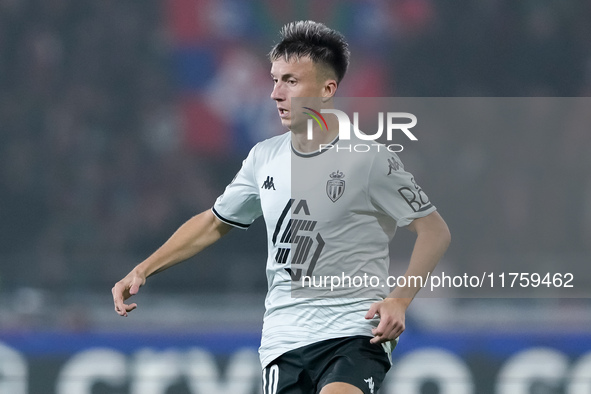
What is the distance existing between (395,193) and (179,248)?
2.87ft

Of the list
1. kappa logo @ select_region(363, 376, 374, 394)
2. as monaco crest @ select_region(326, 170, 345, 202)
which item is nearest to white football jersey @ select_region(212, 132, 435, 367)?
as monaco crest @ select_region(326, 170, 345, 202)

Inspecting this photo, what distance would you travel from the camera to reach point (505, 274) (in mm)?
6750

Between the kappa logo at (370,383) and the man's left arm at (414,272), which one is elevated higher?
the man's left arm at (414,272)

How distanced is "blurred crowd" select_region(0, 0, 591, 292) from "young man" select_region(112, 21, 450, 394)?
11.6 ft

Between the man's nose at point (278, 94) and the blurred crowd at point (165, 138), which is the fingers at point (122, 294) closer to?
the man's nose at point (278, 94)

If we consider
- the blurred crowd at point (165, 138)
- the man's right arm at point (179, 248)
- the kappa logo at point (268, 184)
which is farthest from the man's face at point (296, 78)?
the blurred crowd at point (165, 138)

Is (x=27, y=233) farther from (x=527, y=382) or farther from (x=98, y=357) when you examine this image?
(x=527, y=382)

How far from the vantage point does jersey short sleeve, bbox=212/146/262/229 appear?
3.69m

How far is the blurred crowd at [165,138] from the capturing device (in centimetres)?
726

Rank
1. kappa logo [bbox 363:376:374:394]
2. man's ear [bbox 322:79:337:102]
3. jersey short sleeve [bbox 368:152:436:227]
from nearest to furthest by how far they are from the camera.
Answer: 1. kappa logo [bbox 363:376:374:394]
2. jersey short sleeve [bbox 368:152:436:227]
3. man's ear [bbox 322:79:337:102]

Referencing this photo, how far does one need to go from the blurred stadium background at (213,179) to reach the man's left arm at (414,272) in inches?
96.5

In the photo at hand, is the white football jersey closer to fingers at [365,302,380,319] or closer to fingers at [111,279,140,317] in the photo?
fingers at [365,302,380,319]

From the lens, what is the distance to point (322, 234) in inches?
133

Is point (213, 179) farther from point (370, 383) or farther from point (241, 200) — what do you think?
point (370, 383)
